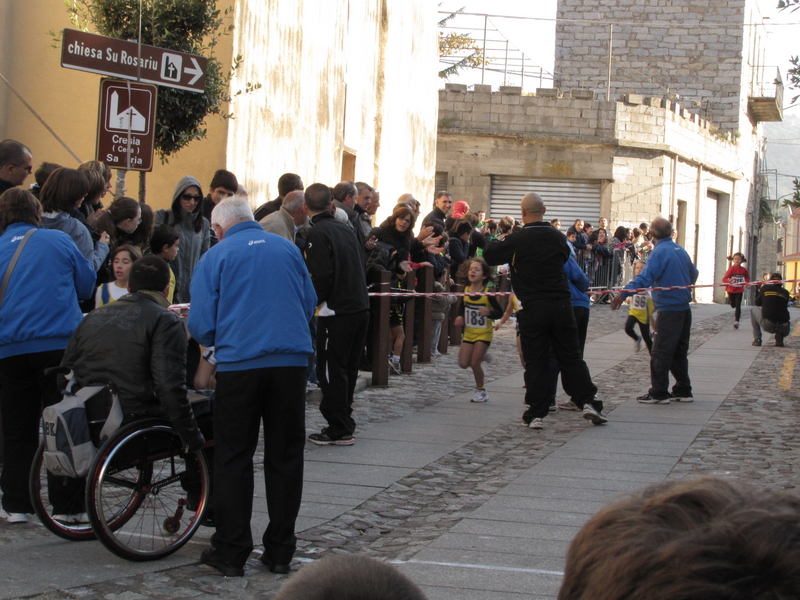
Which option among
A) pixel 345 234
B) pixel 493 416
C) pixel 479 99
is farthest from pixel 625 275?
pixel 345 234

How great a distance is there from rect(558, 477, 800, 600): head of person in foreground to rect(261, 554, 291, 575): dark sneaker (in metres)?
4.05

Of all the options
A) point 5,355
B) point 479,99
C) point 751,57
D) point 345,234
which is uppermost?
point 751,57

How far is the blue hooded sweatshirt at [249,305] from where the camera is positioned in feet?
16.2

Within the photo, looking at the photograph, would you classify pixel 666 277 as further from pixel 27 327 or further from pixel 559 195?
pixel 559 195

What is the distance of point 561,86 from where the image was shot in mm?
40438

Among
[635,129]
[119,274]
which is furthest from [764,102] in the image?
[119,274]

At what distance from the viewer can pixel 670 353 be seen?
1063 centimetres

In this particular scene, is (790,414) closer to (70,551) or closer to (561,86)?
(70,551)

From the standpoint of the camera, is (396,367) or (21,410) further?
(396,367)

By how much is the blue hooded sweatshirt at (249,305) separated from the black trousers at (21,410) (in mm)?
1166

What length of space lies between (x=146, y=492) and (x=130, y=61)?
4.14 m

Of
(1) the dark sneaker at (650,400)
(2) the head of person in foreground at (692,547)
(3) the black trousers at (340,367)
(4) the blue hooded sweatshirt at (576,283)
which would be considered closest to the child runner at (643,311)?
(1) the dark sneaker at (650,400)

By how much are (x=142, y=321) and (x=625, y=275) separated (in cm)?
2314

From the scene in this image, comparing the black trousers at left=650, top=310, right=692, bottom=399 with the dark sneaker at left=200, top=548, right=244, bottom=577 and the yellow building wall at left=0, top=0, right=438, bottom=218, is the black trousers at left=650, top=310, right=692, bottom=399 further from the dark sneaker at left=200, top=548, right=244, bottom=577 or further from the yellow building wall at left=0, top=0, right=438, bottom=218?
the dark sneaker at left=200, top=548, right=244, bottom=577
